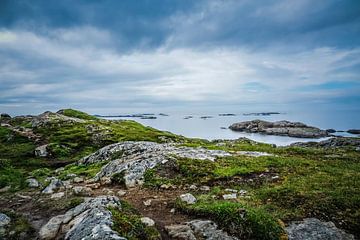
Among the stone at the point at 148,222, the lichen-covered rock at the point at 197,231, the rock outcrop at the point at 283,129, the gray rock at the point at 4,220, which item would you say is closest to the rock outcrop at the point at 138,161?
the stone at the point at 148,222

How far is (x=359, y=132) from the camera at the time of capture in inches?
5925

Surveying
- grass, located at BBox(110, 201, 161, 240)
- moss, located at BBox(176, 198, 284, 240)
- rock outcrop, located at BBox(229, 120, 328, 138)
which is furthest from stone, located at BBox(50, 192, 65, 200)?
rock outcrop, located at BBox(229, 120, 328, 138)

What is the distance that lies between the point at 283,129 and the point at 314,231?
158 meters

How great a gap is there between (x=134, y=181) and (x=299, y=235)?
10850mm

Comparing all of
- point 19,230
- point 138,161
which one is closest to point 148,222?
point 19,230

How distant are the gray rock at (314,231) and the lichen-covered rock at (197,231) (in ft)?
8.88

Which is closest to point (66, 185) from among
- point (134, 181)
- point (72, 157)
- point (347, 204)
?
point (134, 181)

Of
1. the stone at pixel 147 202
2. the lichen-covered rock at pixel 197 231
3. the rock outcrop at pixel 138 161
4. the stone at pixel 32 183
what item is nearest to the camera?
the lichen-covered rock at pixel 197 231

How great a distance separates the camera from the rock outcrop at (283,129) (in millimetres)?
144875

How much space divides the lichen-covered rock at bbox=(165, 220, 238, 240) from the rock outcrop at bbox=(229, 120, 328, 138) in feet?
476

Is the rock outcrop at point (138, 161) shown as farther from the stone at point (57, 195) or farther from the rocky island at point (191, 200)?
the stone at point (57, 195)

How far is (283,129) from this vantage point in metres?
159

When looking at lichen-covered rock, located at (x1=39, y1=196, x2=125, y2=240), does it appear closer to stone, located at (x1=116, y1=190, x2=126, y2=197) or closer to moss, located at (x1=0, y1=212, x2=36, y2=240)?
moss, located at (x1=0, y1=212, x2=36, y2=240)

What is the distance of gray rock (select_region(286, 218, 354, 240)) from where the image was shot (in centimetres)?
1084
